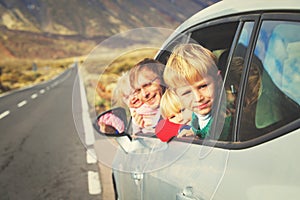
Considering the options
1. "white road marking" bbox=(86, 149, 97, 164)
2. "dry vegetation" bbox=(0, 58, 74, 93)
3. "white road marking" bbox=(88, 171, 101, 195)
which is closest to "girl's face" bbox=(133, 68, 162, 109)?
"white road marking" bbox=(88, 171, 101, 195)

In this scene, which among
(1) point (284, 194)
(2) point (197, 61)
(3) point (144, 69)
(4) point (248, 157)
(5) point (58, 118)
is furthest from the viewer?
(5) point (58, 118)

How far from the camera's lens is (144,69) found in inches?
80.4

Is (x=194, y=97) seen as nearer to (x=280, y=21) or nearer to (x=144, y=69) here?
(x=144, y=69)

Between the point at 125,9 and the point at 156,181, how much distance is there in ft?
568

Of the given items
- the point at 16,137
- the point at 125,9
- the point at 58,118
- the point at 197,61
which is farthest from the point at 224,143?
the point at 125,9

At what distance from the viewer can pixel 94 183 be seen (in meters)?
5.40

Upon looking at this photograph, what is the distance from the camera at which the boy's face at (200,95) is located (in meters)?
1.80

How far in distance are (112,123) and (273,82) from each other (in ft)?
3.07

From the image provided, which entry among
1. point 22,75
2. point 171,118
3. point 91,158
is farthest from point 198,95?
point 22,75

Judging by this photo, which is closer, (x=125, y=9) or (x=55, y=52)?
(x=55, y=52)

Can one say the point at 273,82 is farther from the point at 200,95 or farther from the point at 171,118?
the point at 171,118

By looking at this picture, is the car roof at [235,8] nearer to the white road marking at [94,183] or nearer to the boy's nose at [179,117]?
the boy's nose at [179,117]

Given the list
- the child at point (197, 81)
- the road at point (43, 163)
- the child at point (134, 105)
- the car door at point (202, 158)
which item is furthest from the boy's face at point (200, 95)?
the road at point (43, 163)

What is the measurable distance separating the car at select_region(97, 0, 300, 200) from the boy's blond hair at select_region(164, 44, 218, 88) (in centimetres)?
10
